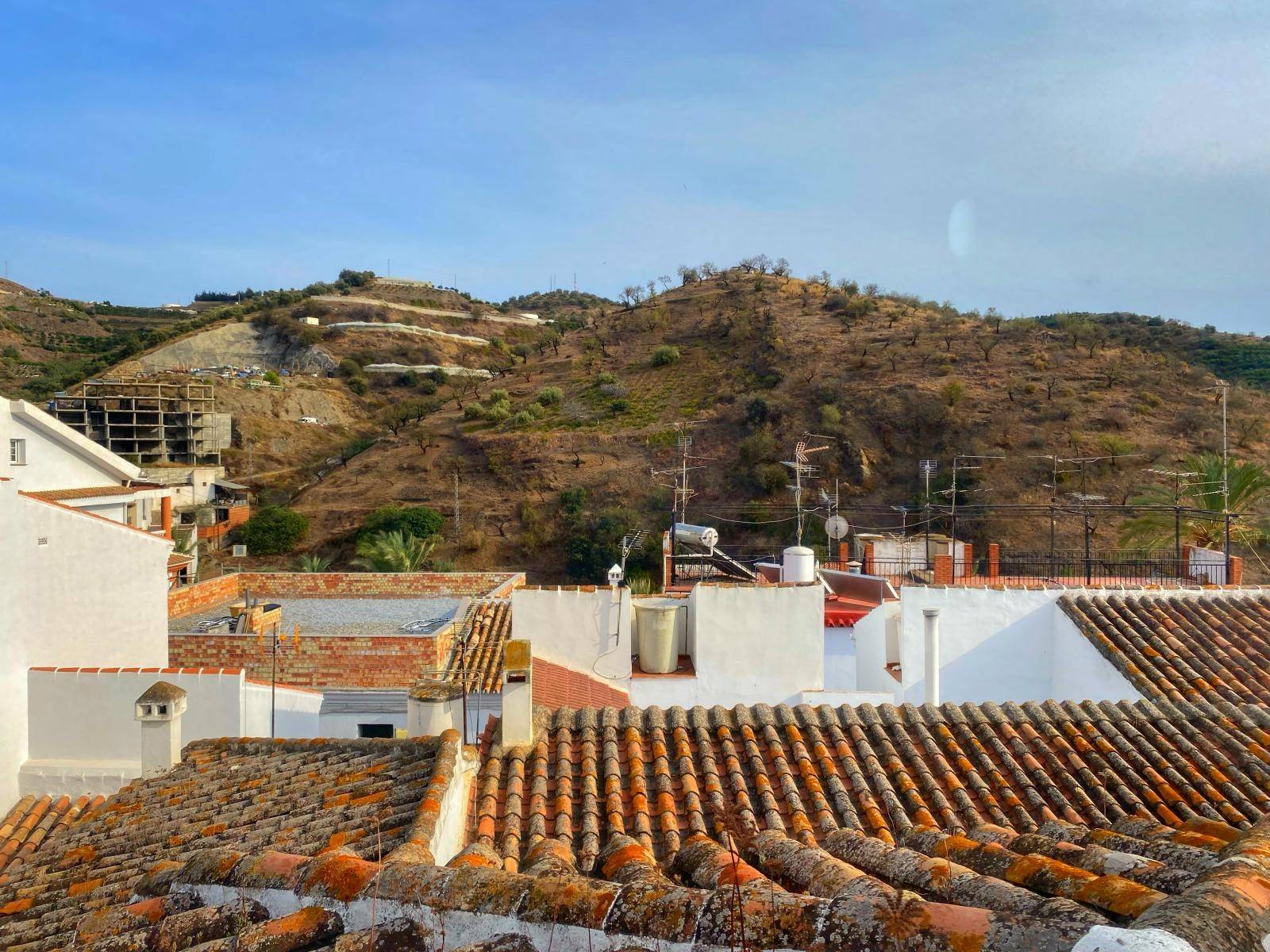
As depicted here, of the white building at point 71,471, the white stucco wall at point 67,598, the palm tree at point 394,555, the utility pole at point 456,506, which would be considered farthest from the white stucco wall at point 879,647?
the utility pole at point 456,506

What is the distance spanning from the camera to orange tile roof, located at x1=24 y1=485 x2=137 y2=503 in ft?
58.6

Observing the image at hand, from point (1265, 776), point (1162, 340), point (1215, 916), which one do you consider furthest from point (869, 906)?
point (1162, 340)

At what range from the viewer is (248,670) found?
13734mm

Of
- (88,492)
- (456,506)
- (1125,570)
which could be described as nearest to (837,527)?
(1125,570)

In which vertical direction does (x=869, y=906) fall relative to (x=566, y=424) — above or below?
below

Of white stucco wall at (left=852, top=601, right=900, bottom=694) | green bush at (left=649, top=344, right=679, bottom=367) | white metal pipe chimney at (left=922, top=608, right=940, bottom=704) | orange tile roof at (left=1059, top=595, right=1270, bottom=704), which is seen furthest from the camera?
green bush at (left=649, top=344, right=679, bottom=367)

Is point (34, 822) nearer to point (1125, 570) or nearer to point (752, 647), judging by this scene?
point (752, 647)

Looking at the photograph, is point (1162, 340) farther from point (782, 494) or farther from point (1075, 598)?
point (1075, 598)

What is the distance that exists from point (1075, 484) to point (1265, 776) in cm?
2910

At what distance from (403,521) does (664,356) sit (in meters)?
18.2

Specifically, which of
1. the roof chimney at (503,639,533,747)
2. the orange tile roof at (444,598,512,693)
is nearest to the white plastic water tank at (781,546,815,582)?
the orange tile roof at (444,598,512,693)

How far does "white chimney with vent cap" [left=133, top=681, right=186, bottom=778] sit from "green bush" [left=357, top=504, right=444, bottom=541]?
27.4 meters

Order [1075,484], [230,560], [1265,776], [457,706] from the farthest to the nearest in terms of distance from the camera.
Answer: [230,560] < [1075,484] < [457,706] < [1265,776]

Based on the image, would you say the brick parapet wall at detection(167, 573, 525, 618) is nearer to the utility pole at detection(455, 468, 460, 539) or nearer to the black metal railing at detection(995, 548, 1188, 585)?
the black metal railing at detection(995, 548, 1188, 585)
